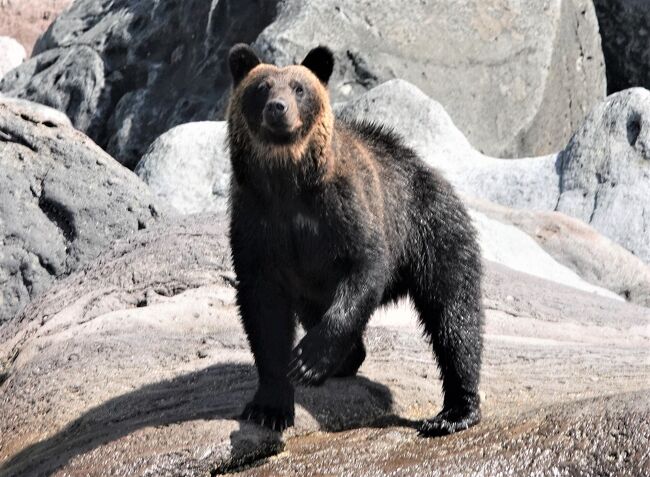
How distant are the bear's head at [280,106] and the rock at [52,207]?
393 centimetres

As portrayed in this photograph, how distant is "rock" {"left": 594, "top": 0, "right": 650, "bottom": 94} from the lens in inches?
867

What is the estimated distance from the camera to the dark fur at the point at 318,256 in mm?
7504

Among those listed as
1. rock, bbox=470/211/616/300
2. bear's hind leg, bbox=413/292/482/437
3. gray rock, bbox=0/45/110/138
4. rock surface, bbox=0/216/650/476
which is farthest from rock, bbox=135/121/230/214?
bear's hind leg, bbox=413/292/482/437

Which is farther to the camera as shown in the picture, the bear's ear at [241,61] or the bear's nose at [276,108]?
the bear's ear at [241,61]

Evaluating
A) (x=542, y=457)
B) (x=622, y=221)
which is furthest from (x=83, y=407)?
(x=622, y=221)

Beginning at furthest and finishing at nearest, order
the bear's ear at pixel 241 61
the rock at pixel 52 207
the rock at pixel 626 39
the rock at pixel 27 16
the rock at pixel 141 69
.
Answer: the rock at pixel 27 16, the rock at pixel 626 39, the rock at pixel 141 69, the rock at pixel 52 207, the bear's ear at pixel 241 61

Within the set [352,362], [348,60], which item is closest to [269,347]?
[352,362]

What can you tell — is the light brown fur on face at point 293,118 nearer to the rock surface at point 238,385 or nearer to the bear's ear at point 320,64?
the bear's ear at point 320,64

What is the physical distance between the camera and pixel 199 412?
773cm

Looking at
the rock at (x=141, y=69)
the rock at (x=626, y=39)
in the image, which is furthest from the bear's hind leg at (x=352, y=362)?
the rock at (x=626, y=39)

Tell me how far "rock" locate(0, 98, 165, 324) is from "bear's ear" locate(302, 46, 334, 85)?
4047 mm

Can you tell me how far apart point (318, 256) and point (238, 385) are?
3.80 feet

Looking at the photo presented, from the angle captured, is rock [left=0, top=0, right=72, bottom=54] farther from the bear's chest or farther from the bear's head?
the bear's chest

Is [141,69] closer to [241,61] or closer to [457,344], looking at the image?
[241,61]
